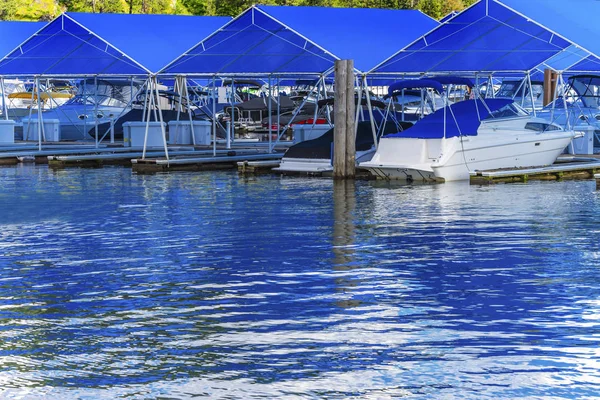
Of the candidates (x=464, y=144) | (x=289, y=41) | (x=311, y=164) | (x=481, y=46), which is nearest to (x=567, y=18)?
(x=481, y=46)

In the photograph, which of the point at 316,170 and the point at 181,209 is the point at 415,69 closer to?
the point at 316,170

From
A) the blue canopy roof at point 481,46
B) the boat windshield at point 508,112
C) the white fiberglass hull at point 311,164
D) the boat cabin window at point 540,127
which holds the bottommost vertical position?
the white fiberglass hull at point 311,164

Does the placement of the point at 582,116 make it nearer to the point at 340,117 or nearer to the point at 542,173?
the point at 542,173

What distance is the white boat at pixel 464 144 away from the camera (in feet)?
96.1

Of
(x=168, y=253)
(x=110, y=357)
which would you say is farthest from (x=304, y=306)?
(x=168, y=253)

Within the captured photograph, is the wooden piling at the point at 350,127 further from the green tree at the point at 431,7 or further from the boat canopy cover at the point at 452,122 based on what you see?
the green tree at the point at 431,7

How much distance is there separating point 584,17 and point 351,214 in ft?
39.3

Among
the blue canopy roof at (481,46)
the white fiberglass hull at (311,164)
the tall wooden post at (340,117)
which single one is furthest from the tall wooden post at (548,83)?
the tall wooden post at (340,117)

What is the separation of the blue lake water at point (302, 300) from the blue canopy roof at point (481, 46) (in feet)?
27.5

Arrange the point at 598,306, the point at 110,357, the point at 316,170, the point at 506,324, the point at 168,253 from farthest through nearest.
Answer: the point at 316,170 < the point at 168,253 < the point at 598,306 < the point at 506,324 < the point at 110,357

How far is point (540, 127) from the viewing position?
32.1 m

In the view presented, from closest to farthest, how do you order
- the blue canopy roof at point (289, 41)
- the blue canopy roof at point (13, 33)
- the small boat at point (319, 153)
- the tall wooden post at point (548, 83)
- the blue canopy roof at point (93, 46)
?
1. the small boat at point (319, 153)
2. the blue canopy roof at point (289, 41)
3. the blue canopy roof at point (93, 46)
4. the tall wooden post at point (548, 83)
5. the blue canopy roof at point (13, 33)

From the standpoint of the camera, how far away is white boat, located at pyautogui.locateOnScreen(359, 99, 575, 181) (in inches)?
1153

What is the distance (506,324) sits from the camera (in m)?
12.0
